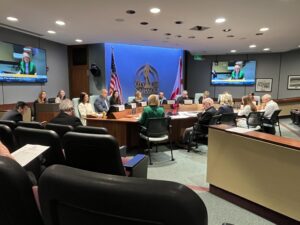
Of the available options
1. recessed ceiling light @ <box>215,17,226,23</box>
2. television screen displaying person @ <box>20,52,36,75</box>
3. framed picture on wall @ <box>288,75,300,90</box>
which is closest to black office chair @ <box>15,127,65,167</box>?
recessed ceiling light @ <box>215,17,226,23</box>

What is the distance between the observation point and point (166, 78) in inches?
368

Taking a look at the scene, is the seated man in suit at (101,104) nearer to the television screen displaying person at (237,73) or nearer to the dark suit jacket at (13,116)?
the dark suit jacket at (13,116)

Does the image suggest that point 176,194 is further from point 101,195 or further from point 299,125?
point 299,125

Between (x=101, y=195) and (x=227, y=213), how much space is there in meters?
2.16

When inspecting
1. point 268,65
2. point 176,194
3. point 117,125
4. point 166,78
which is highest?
point 268,65

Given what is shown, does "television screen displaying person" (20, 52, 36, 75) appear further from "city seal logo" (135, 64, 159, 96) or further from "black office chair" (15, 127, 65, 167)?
"black office chair" (15, 127, 65, 167)

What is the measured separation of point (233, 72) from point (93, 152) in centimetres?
975

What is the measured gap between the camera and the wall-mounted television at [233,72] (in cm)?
1000

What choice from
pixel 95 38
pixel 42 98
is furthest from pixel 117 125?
pixel 95 38

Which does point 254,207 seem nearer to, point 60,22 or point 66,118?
point 66,118

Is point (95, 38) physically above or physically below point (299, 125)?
above

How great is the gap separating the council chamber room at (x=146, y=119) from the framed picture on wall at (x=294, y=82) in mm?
50

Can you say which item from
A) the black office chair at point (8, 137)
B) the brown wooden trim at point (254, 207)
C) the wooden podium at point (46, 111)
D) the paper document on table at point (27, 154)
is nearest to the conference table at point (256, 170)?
the brown wooden trim at point (254, 207)

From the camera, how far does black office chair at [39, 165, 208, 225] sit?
21.8 inches
